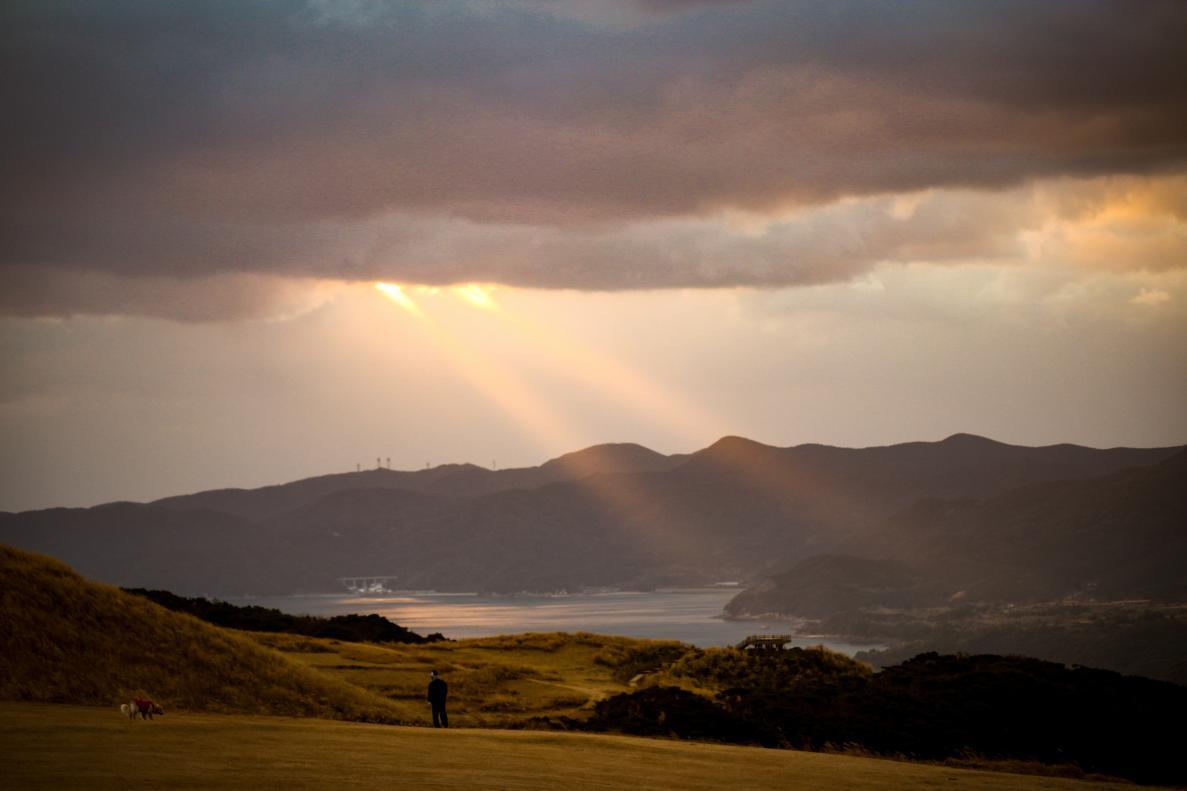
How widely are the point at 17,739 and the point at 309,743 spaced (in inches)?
271

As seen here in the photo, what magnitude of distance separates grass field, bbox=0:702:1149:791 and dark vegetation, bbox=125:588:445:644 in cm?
4371

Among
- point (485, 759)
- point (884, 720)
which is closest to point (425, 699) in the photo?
point (884, 720)

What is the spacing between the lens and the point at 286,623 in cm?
8881

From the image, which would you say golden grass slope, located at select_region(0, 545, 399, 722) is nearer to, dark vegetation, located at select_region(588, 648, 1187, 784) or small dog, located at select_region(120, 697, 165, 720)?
small dog, located at select_region(120, 697, 165, 720)

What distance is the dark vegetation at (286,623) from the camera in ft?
275

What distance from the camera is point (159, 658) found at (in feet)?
159

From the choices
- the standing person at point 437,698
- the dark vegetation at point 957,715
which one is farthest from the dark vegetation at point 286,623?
the standing person at point 437,698

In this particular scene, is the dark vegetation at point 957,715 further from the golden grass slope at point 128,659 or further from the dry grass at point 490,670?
the golden grass slope at point 128,659

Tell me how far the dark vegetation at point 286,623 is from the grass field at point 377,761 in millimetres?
43714

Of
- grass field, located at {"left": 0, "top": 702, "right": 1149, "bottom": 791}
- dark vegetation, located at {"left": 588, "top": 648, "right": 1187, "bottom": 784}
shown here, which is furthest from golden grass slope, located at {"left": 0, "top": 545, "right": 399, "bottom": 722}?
dark vegetation, located at {"left": 588, "top": 648, "right": 1187, "bottom": 784}

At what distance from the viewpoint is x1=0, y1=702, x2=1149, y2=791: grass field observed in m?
27.2

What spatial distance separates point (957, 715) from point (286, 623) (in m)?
51.7

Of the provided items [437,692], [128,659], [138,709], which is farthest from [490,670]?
[138,709]

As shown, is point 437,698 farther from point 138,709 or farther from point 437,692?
point 138,709
